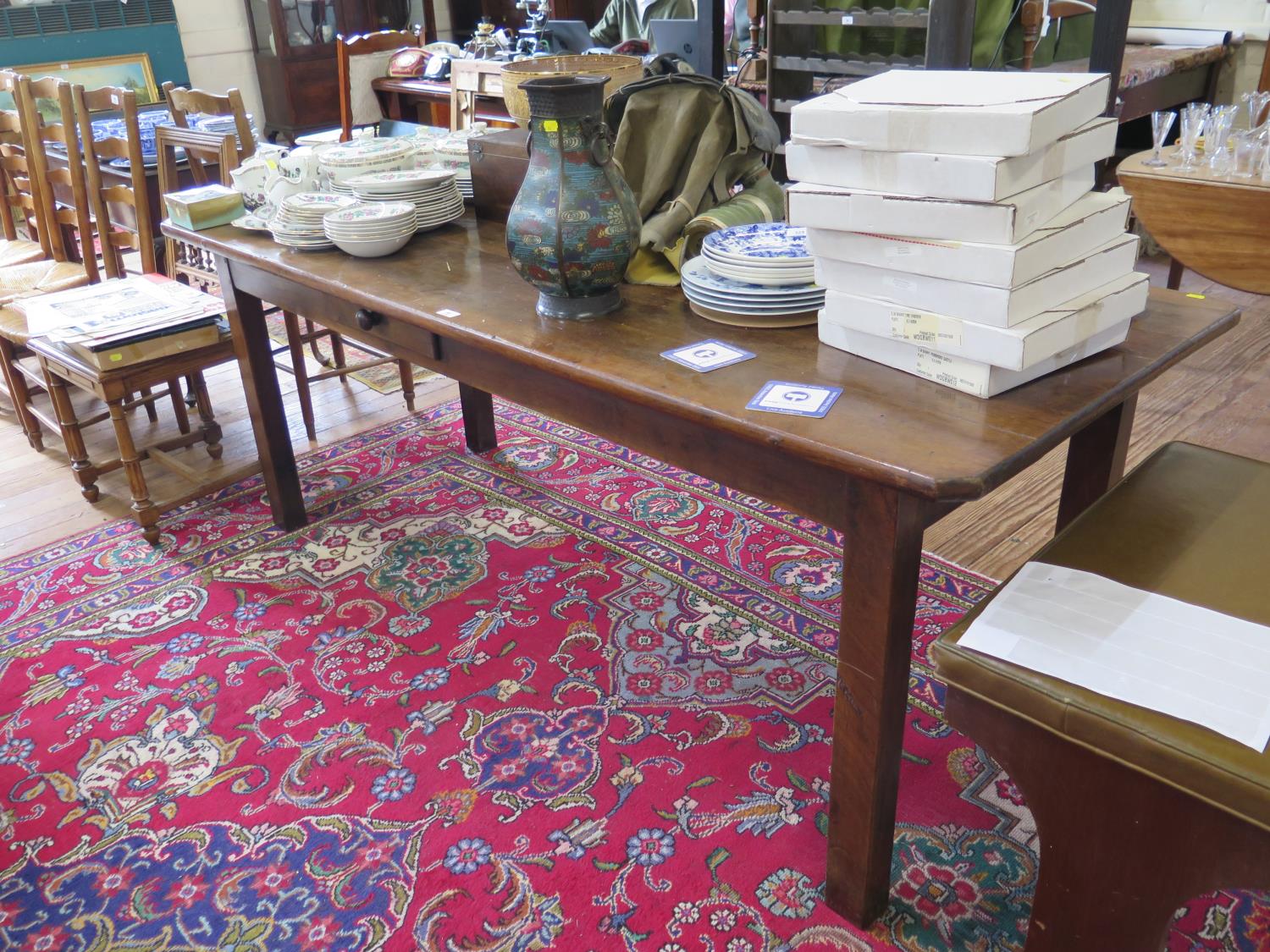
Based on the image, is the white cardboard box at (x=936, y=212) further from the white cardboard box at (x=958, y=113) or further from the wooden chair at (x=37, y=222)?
the wooden chair at (x=37, y=222)

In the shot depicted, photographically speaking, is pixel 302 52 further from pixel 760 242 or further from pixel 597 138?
pixel 760 242

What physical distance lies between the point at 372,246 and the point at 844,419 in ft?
3.70

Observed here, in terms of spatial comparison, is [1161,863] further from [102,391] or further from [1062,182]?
[102,391]

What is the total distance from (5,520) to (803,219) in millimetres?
2393

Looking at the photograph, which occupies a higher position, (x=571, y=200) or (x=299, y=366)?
(x=571, y=200)

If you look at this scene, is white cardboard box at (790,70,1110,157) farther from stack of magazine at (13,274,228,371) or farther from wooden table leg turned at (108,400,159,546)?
wooden table leg turned at (108,400,159,546)

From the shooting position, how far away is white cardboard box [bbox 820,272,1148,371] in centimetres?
119

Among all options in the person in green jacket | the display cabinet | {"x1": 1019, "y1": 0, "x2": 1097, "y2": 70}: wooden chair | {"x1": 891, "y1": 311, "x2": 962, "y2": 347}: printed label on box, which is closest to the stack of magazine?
{"x1": 891, "y1": 311, "x2": 962, "y2": 347}: printed label on box

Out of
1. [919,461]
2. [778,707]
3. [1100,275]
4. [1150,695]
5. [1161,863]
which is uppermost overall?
[1100,275]

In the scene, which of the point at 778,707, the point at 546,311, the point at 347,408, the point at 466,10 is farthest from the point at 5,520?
the point at 466,10

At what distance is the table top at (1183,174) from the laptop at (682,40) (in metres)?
1.68

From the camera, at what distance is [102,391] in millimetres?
2393

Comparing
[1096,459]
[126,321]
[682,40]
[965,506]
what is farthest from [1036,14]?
[126,321]

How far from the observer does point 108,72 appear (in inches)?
229
